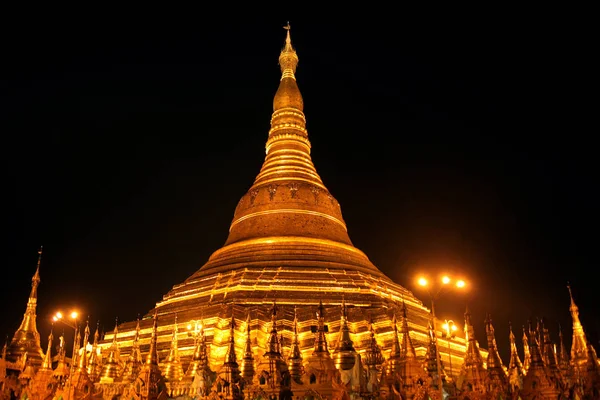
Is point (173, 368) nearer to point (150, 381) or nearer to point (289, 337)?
point (289, 337)

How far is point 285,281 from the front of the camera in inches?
850

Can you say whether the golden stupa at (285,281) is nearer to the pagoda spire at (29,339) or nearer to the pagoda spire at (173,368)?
the pagoda spire at (173,368)

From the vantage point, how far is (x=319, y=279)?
72.5 feet

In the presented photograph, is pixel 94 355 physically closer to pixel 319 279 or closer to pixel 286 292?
pixel 286 292

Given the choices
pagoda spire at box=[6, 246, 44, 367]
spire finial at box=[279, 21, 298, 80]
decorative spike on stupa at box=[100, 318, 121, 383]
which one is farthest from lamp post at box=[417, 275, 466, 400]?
spire finial at box=[279, 21, 298, 80]

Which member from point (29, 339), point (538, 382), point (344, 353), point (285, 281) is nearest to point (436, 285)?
point (538, 382)

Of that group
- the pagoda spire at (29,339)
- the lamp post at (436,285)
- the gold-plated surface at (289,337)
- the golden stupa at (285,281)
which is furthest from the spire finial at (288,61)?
the lamp post at (436,285)

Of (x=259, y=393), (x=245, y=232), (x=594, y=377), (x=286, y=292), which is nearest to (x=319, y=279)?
(x=286, y=292)

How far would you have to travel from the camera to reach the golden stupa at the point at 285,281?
1909 centimetres

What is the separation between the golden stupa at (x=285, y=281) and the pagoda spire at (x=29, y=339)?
2660 mm

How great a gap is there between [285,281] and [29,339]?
389 inches

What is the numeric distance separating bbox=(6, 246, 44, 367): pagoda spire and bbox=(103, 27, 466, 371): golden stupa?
2660mm

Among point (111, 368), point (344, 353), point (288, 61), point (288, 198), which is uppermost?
point (288, 61)

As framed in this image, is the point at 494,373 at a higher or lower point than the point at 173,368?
lower
